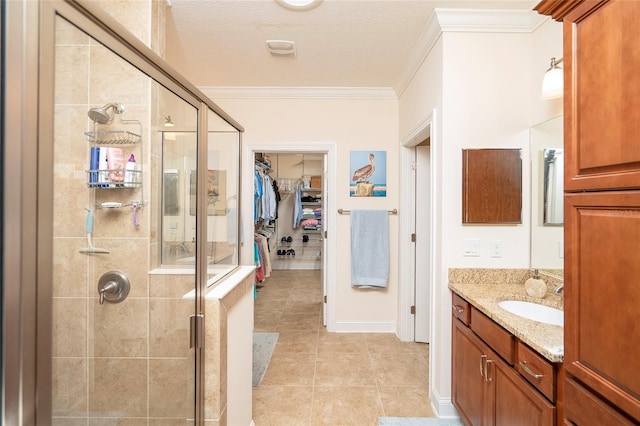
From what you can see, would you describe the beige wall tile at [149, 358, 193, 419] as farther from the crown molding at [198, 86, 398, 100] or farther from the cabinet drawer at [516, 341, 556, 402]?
the crown molding at [198, 86, 398, 100]

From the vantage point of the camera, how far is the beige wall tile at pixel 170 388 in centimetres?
135

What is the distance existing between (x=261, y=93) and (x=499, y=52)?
7.38ft

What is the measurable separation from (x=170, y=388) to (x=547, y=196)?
2.33m

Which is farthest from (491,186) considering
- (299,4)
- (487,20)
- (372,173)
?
(299,4)

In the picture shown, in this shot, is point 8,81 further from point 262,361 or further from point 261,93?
point 261,93

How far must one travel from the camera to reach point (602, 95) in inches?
33.8

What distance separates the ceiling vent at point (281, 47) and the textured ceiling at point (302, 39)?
0.12 ft

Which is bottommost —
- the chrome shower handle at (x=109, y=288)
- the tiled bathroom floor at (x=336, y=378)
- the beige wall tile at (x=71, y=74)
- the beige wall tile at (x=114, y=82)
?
the tiled bathroom floor at (x=336, y=378)

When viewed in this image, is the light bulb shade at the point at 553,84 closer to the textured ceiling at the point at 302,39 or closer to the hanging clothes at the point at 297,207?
the textured ceiling at the point at 302,39

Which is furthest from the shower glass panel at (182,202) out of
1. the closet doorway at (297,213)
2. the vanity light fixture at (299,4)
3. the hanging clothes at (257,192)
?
the closet doorway at (297,213)

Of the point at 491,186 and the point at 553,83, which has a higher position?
the point at 553,83

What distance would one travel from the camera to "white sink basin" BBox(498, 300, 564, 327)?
62.9 inches

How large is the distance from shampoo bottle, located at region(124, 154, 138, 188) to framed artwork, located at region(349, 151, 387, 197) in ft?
7.53

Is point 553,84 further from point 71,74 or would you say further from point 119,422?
point 119,422
